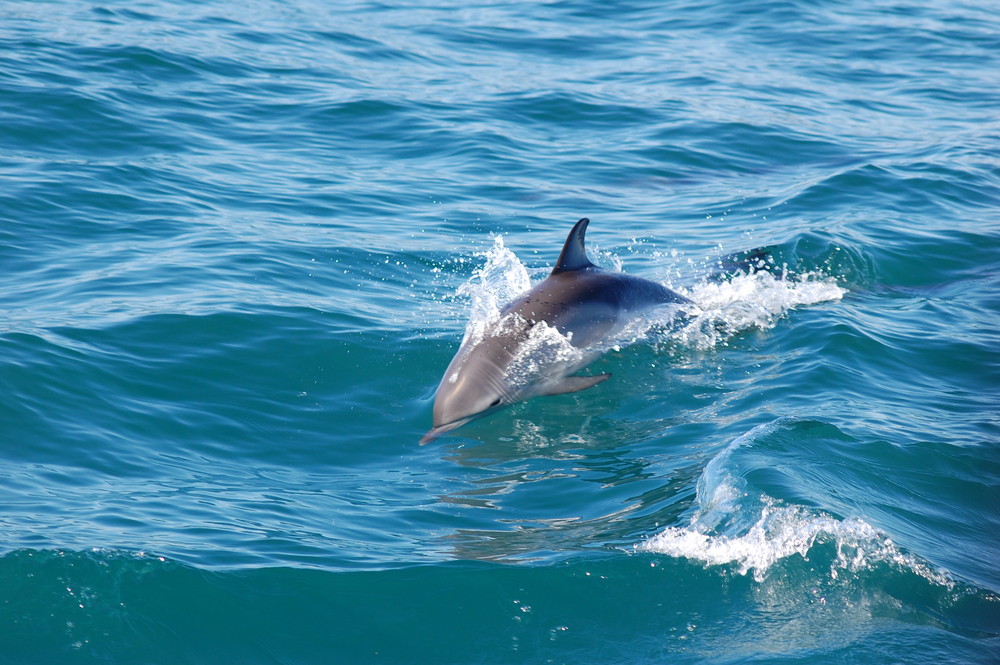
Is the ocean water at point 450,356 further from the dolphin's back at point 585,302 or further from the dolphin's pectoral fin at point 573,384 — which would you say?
the dolphin's back at point 585,302

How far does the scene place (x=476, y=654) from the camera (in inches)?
244

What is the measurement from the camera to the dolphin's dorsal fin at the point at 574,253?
10.5 m

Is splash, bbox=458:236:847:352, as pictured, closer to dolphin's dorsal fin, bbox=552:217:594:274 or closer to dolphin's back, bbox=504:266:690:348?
dolphin's back, bbox=504:266:690:348

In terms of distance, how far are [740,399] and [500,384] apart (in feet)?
7.19

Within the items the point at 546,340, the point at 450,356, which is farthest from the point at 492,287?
the point at 546,340

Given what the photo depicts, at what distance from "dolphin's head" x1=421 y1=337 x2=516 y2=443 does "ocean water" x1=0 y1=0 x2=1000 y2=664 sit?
157 millimetres

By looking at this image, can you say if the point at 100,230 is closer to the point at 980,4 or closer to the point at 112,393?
the point at 112,393

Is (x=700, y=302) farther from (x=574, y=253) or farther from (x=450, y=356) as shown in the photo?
(x=450, y=356)

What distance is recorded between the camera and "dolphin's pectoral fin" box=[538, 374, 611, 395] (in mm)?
9641

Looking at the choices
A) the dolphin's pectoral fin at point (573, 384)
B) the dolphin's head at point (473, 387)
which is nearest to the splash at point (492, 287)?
the dolphin's head at point (473, 387)

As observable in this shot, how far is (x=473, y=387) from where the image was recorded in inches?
376

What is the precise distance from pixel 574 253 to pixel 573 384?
1.56 meters

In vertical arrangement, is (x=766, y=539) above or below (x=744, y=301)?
below

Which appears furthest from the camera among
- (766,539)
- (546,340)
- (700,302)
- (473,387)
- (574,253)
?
(700,302)
